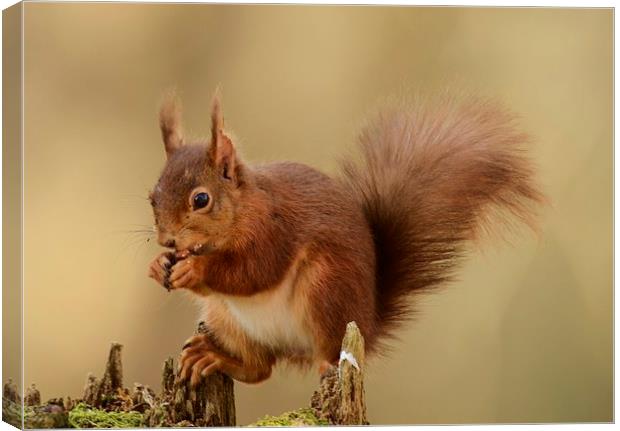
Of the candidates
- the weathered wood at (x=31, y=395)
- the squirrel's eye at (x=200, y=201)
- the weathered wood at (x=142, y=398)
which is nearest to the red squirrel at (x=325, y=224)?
the squirrel's eye at (x=200, y=201)

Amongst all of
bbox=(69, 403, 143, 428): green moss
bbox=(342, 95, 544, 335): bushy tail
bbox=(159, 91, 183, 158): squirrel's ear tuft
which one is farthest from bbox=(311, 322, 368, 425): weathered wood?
bbox=(159, 91, 183, 158): squirrel's ear tuft

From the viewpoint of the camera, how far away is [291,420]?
4.49 m

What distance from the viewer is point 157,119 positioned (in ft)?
14.6

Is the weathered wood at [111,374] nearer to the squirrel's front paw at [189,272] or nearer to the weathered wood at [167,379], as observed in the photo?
the weathered wood at [167,379]

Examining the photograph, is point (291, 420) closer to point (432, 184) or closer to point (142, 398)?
point (142, 398)

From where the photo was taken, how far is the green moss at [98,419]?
4.43 m

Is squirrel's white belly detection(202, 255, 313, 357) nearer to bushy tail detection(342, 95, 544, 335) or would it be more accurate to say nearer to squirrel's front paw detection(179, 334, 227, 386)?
squirrel's front paw detection(179, 334, 227, 386)

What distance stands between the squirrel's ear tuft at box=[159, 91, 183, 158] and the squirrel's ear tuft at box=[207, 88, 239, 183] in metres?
0.16

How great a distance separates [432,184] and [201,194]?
820mm

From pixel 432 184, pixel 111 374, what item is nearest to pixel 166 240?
pixel 111 374

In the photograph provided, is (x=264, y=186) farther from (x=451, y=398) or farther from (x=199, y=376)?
(x=451, y=398)

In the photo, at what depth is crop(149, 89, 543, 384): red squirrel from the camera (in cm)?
424

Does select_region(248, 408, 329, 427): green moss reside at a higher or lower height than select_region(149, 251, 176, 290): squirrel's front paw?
lower

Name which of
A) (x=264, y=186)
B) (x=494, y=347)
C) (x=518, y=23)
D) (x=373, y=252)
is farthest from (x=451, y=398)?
(x=518, y=23)
